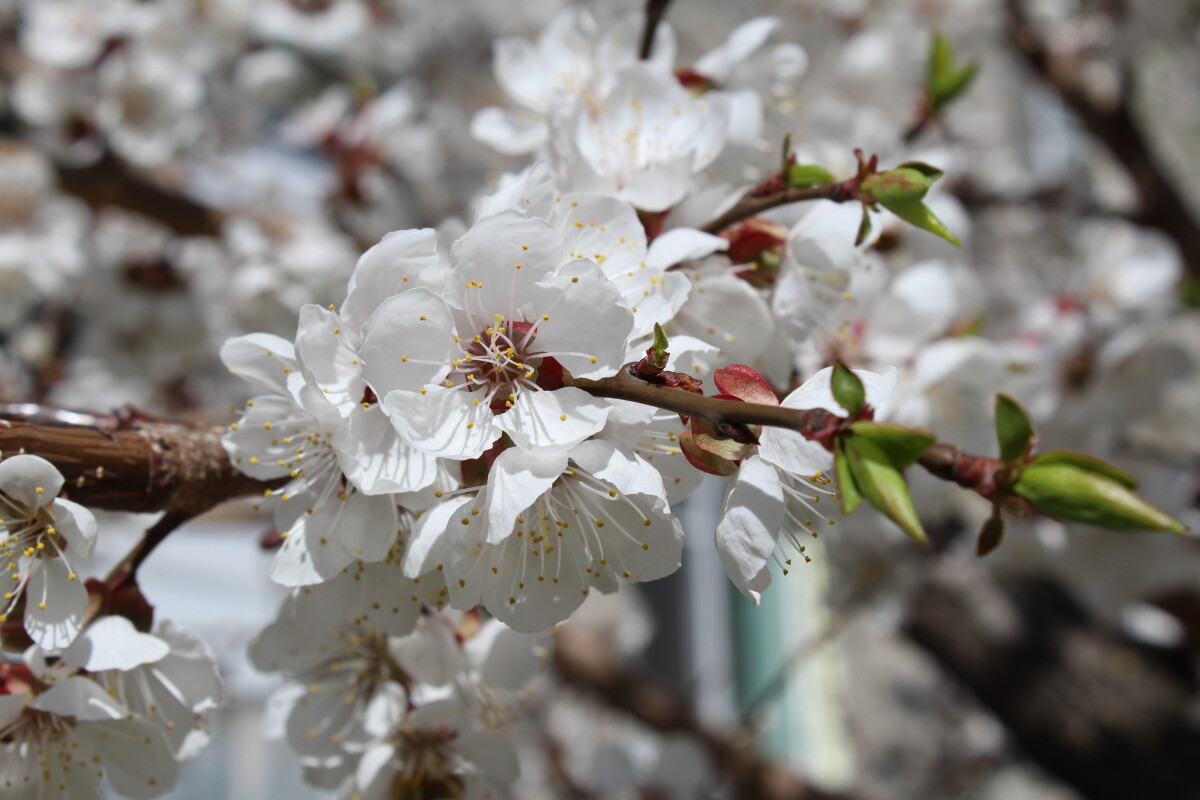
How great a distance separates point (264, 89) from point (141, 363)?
2.45ft

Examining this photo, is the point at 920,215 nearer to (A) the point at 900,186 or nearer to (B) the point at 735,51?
(A) the point at 900,186

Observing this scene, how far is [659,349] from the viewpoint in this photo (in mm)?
521

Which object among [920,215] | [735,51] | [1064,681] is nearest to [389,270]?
[920,215]

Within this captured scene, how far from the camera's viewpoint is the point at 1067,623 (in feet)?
Answer: 7.11

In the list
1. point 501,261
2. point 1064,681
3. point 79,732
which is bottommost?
point 1064,681

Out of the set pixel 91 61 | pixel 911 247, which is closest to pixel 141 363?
pixel 91 61

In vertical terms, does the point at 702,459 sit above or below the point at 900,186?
below

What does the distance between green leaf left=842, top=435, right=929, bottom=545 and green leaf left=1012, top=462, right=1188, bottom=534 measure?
0.08 metres

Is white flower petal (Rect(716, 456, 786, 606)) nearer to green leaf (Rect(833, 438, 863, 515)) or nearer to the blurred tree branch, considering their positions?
green leaf (Rect(833, 438, 863, 515))

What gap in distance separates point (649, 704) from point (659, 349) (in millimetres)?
1891

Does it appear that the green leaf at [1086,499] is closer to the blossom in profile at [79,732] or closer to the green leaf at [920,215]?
the green leaf at [920,215]

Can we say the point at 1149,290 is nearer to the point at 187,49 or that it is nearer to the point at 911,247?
the point at 911,247

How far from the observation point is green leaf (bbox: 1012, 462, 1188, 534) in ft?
1.47

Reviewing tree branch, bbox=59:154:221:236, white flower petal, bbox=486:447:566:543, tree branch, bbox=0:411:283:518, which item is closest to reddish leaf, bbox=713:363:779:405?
white flower petal, bbox=486:447:566:543
